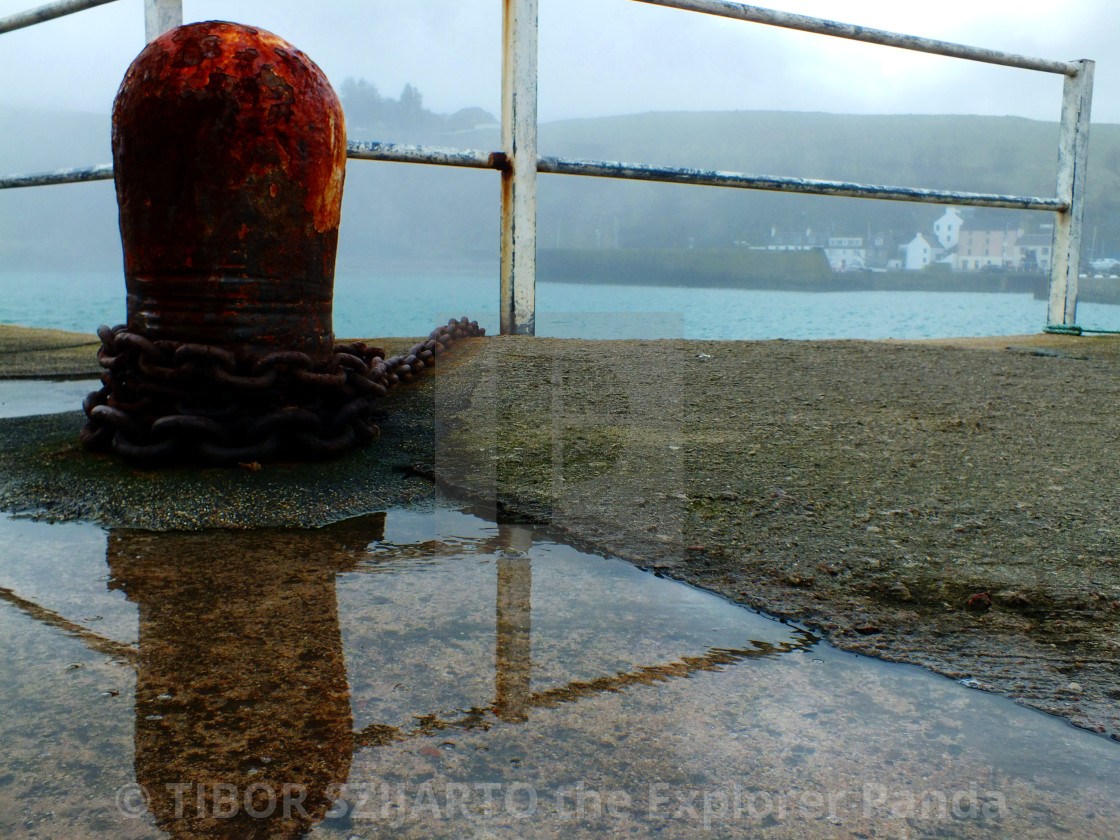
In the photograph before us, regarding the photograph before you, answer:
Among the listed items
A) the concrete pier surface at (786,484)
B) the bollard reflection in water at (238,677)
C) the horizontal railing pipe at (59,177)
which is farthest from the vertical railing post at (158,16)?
the bollard reflection in water at (238,677)

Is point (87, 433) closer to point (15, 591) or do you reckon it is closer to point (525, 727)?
point (15, 591)

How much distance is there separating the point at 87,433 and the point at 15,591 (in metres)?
0.86

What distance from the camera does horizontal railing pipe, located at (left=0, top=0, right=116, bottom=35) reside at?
3.96 metres

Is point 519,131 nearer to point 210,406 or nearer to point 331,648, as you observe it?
point 210,406

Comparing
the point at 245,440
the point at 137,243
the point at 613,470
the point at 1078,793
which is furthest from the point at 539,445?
the point at 1078,793

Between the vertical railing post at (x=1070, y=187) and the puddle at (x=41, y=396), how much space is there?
16.7 feet

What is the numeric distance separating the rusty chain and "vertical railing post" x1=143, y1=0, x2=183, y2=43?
1679mm

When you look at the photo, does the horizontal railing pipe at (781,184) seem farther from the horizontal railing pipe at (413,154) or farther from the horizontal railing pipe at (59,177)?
the horizontal railing pipe at (59,177)

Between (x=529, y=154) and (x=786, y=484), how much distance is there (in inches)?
78.9

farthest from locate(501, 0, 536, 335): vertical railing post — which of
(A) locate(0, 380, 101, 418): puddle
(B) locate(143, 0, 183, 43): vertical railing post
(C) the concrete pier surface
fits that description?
(A) locate(0, 380, 101, 418): puddle

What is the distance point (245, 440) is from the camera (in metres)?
1.98

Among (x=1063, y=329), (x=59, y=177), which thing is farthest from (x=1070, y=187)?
(x=59, y=177)

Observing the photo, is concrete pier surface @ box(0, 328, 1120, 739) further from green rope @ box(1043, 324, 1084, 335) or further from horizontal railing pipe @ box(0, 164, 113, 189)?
green rope @ box(1043, 324, 1084, 335)

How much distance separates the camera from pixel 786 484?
1.88m
